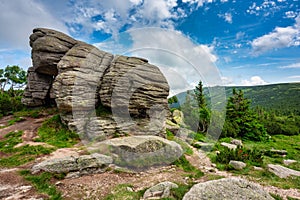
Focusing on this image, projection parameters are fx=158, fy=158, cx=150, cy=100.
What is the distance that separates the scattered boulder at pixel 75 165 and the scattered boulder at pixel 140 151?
3.64 feet

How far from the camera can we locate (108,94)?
17438 millimetres

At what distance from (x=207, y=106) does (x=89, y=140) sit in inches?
1067

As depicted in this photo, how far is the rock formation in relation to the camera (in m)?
16.3

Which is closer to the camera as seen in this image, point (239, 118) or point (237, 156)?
point (237, 156)

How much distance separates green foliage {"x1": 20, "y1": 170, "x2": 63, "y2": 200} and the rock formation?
654 centimetres

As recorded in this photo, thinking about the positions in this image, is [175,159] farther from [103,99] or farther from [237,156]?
[103,99]

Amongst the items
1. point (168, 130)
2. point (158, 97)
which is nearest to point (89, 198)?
point (158, 97)

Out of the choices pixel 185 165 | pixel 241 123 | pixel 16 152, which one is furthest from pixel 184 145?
pixel 241 123

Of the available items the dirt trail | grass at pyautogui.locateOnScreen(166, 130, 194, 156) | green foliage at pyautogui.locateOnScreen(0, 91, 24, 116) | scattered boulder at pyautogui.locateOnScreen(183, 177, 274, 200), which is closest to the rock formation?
grass at pyautogui.locateOnScreen(166, 130, 194, 156)

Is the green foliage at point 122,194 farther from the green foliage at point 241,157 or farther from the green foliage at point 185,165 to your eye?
the green foliage at point 241,157

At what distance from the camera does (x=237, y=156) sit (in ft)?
42.9

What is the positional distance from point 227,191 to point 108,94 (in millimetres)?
14345

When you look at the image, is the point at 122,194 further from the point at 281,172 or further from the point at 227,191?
the point at 281,172

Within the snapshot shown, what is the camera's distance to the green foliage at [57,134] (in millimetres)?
14464
